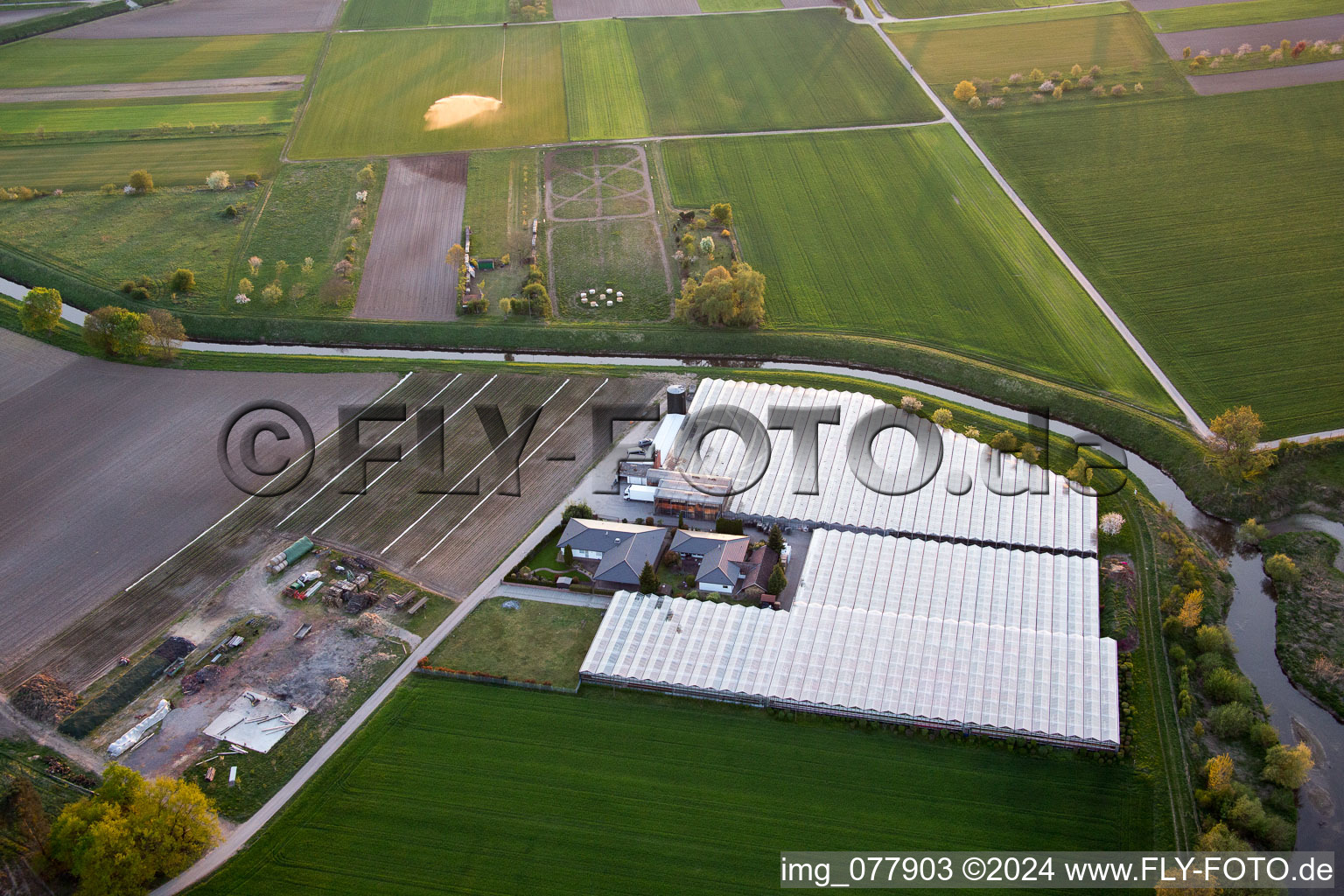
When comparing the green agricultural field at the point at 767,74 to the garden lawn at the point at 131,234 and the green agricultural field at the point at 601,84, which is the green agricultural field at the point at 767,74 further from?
the garden lawn at the point at 131,234

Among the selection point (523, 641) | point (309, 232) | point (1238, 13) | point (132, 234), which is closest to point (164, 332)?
point (309, 232)

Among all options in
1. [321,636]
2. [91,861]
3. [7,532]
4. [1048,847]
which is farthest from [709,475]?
[7,532]

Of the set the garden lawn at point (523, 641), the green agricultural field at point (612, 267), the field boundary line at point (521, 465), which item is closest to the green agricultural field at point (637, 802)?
the garden lawn at point (523, 641)

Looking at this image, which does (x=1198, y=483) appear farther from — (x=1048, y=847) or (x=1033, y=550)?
(x=1048, y=847)

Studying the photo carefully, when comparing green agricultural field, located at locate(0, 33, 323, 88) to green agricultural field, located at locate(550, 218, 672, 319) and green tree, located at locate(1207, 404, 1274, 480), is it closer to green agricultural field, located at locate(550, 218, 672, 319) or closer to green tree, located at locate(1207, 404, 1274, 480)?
green agricultural field, located at locate(550, 218, 672, 319)

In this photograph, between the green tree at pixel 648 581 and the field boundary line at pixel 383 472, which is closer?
the green tree at pixel 648 581

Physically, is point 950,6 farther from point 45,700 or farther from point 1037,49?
point 45,700

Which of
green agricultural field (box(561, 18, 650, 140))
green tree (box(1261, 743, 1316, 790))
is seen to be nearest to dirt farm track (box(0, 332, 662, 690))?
green tree (box(1261, 743, 1316, 790))
